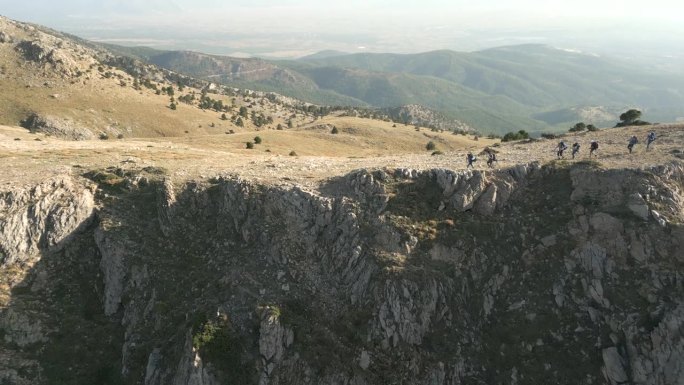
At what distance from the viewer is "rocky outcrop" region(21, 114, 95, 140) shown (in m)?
81.2

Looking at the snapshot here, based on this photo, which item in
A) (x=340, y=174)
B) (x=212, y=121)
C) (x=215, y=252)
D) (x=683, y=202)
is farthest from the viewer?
(x=212, y=121)

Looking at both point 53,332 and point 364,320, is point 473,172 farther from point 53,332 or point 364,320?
point 53,332

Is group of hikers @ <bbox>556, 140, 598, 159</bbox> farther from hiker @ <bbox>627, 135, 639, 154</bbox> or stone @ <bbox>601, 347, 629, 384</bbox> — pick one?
stone @ <bbox>601, 347, 629, 384</bbox>

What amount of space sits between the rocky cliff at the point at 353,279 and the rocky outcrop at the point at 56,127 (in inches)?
2221

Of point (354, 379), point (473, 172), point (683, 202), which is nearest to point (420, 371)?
point (354, 379)

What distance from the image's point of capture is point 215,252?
32344mm

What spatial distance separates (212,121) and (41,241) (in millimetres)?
84129

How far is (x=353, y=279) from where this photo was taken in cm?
2959

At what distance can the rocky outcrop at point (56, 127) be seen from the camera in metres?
81.2

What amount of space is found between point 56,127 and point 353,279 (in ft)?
260

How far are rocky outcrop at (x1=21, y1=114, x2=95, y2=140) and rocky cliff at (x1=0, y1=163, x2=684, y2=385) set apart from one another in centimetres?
5642

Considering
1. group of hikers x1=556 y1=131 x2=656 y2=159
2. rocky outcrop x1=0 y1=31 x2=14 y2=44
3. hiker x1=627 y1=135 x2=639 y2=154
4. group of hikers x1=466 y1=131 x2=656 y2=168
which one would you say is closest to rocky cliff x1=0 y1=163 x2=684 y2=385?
group of hikers x1=466 y1=131 x2=656 y2=168

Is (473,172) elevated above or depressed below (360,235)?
above

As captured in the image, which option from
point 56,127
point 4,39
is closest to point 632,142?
point 56,127
